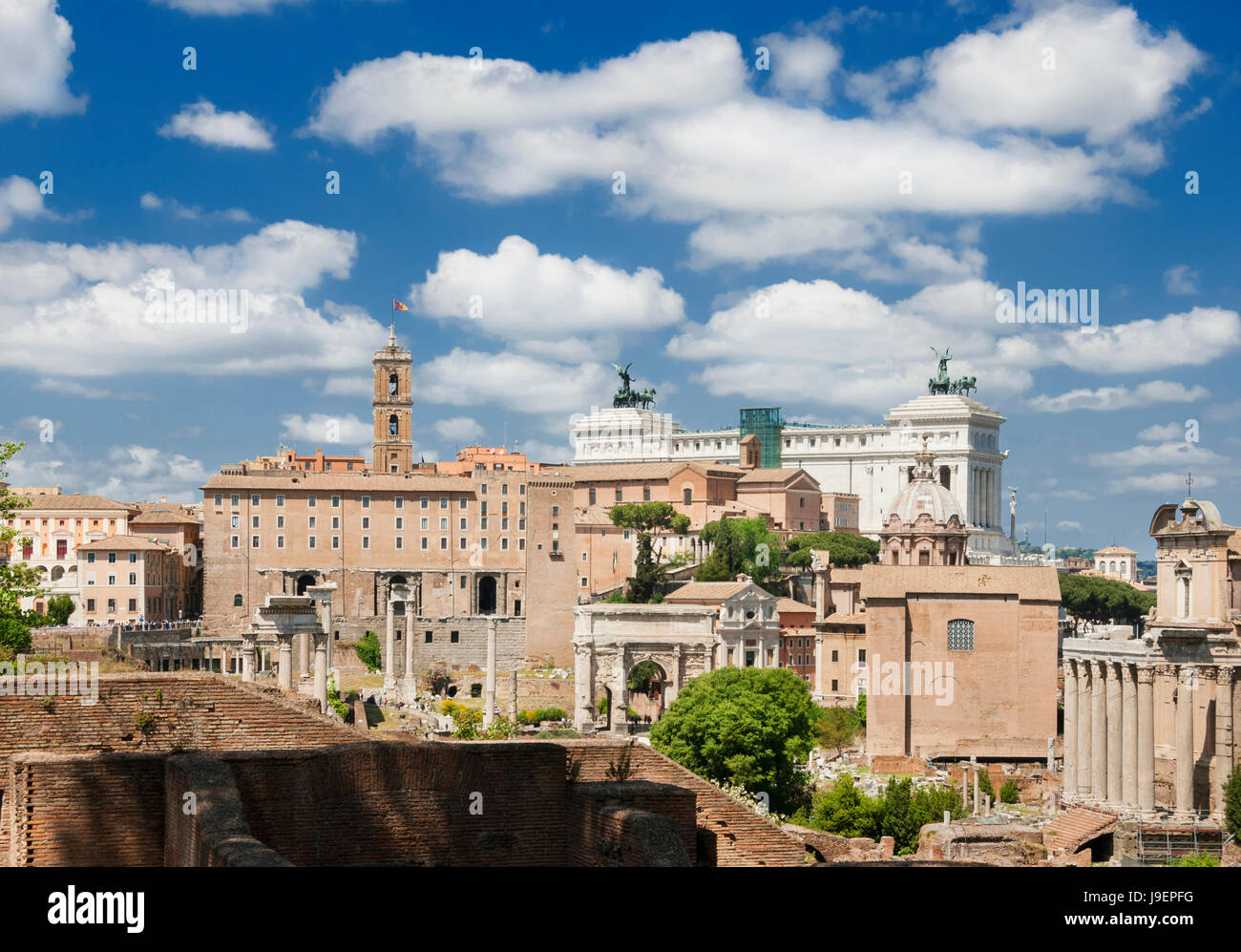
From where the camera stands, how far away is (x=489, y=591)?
8212cm

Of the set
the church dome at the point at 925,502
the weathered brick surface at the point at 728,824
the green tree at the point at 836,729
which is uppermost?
the church dome at the point at 925,502

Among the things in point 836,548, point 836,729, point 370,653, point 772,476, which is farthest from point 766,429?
point 836,729

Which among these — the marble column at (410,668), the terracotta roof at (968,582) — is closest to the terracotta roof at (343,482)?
the marble column at (410,668)

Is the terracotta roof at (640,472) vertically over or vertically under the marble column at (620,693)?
over

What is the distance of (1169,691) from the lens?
42531 mm

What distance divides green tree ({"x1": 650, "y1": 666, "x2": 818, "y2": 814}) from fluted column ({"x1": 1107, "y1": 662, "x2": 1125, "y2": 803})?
8.31 metres

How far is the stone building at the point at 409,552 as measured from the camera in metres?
77.0

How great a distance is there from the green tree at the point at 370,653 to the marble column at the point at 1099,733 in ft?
143

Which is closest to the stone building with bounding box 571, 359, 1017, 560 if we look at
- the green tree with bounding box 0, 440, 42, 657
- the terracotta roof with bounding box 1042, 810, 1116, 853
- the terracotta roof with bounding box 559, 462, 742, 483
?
the terracotta roof with bounding box 559, 462, 742, 483

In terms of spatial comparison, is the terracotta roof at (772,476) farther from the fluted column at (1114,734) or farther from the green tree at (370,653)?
the fluted column at (1114,734)

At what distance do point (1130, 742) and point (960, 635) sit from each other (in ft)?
42.1

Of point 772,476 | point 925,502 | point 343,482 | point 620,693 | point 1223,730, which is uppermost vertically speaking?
point 772,476

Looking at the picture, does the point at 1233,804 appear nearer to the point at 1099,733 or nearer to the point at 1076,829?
the point at 1076,829
